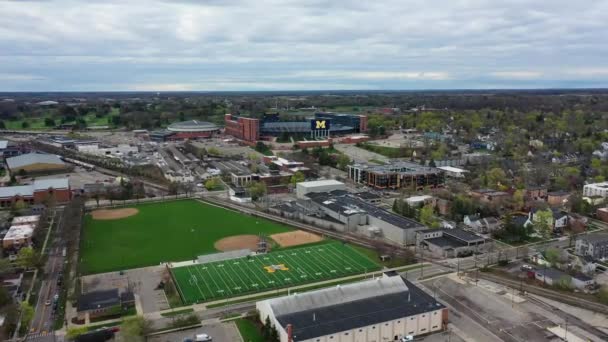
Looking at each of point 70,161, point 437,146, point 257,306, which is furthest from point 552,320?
point 70,161

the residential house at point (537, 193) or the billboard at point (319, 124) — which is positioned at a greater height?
the billboard at point (319, 124)

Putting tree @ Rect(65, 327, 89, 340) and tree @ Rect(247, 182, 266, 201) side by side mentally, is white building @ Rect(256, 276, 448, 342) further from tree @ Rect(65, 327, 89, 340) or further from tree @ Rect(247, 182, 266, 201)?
tree @ Rect(247, 182, 266, 201)

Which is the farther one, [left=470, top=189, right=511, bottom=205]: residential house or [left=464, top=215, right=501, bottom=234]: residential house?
[left=470, top=189, right=511, bottom=205]: residential house

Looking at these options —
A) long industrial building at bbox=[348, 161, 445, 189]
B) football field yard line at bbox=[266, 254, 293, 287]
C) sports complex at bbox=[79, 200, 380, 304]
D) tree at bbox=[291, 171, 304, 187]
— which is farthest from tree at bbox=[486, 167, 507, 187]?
football field yard line at bbox=[266, 254, 293, 287]

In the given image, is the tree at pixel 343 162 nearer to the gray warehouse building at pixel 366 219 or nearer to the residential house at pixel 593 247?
the gray warehouse building at pixel 366 219

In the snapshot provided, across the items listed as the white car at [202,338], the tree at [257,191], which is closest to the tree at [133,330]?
the white car at [202,338]

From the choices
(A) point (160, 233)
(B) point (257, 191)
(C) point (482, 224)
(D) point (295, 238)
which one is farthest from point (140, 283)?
(C) point (482, 224)
